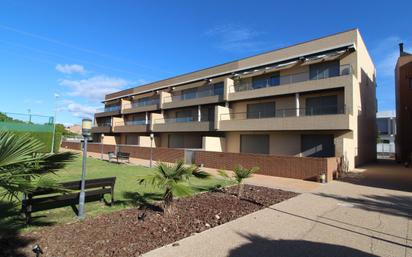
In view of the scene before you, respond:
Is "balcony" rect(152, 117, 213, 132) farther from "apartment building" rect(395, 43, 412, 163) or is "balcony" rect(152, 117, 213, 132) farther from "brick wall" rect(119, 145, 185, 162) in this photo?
"apartment building" rect(395, 43, 412, 163)

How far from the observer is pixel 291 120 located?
22812 mm

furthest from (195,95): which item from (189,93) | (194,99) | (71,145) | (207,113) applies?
(71,145)

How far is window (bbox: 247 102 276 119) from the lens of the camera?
26.9 meters

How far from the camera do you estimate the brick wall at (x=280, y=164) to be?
15.3m

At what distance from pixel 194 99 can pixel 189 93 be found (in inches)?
97.3

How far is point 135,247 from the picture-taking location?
5.03m

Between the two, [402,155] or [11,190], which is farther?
[402,155]

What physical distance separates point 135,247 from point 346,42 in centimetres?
2372

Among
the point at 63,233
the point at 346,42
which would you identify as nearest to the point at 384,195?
the point at 63,233

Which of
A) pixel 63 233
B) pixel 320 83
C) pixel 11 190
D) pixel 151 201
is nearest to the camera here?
pixel 11 190

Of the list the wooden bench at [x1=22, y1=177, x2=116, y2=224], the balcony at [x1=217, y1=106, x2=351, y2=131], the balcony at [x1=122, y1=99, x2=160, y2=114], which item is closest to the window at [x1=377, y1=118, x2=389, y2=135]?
the balcony at [x1=217, y1=106, x2=351, y2=131]

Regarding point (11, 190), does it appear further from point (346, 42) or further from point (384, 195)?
point (346, 42)

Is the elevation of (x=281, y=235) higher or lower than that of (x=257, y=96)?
lower

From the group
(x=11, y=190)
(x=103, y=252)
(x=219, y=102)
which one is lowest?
(x=103, y=252)
